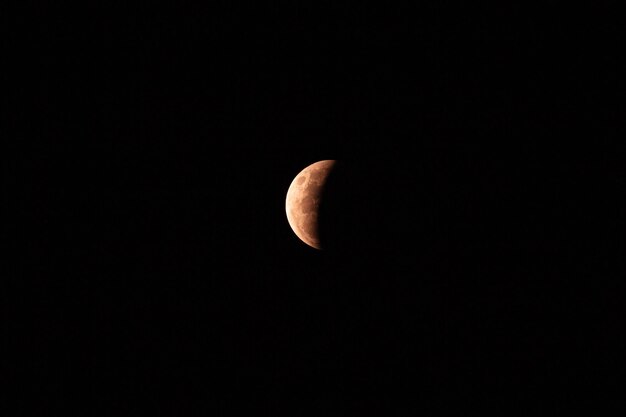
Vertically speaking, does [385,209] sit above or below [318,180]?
below

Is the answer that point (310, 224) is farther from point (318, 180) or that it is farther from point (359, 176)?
point (359, 176)

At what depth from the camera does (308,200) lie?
3330 millimetres

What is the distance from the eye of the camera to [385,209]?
3229 millimetres

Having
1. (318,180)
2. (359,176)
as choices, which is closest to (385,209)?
(359,176)

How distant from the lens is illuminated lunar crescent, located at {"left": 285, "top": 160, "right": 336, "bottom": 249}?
10.9 ft

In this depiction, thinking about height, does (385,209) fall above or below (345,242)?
above

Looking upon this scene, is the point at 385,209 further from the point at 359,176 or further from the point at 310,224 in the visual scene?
the point at 310,224

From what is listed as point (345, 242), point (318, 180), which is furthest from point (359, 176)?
point (345, 242)

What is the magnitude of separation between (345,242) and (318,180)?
664 mm

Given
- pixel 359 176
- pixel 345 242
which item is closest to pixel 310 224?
pixel 345 242

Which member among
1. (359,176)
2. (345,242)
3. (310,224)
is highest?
(359,176)

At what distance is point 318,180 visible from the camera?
11.0ft

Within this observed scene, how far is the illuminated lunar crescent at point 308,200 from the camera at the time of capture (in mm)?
3314

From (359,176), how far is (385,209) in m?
0.42
